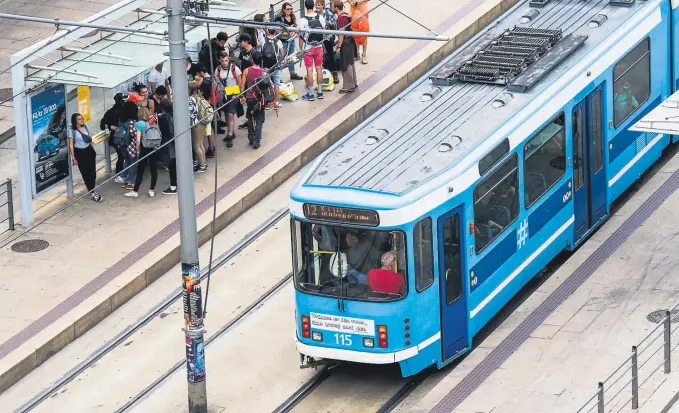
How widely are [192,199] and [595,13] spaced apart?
777cm

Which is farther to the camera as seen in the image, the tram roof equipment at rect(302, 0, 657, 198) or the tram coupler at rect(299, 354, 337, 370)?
the tram coupler at rect(299, 354, 337, 370)

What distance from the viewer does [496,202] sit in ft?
70.8

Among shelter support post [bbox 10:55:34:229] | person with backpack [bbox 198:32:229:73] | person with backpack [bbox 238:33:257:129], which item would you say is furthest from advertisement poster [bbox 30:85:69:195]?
person with backpack [bbox 238:33:257:129]

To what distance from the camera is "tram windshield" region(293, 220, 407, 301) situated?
2006 cm

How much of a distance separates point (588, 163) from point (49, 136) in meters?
7.76

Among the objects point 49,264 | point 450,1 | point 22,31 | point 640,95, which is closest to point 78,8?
point 22,31

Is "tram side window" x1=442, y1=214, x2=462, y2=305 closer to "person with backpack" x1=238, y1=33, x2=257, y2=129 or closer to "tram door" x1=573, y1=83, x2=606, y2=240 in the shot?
"tram door" x1=573, y1=83, x2=606, y2=240

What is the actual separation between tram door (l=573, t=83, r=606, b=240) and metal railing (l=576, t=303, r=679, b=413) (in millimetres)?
3061

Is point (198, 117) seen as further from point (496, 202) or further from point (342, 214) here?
point (342, 214)

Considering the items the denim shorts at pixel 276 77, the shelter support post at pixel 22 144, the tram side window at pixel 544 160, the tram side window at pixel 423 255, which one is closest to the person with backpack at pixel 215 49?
the denim shorts at pixel 276 77

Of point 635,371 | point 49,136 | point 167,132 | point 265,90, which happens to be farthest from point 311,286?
point 265,90

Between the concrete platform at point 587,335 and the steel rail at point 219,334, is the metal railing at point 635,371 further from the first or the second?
the steel rail at point 219,334

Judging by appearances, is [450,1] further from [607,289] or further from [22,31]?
[607,289]

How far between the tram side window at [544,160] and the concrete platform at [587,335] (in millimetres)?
1380
